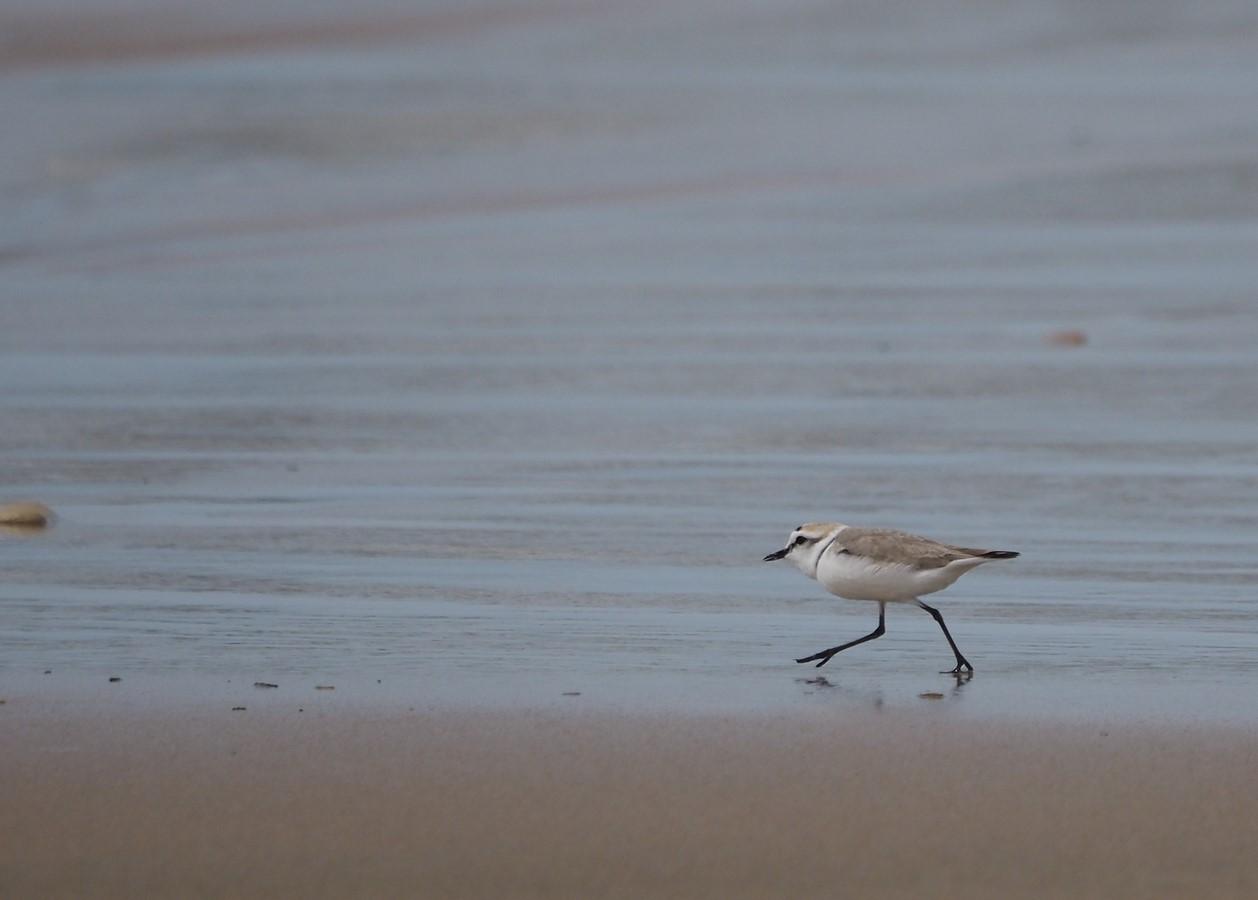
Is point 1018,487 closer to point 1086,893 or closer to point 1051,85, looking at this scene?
point 1086,893

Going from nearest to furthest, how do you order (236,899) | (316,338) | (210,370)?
1. (236,899)
2. (210,370)
3. (316,338)

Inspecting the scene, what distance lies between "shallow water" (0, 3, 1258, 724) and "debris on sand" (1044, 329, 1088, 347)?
0.14 m

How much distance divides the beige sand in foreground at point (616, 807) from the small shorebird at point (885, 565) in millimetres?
674

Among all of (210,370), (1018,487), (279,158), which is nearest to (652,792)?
(1018,487)

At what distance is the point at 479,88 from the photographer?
29562 mm

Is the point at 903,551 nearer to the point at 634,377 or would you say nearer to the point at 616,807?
the point at 616,807

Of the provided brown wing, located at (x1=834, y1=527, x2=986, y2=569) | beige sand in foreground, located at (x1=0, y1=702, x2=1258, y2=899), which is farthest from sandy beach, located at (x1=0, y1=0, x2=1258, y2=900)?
brown wing, located at (x1=834, y1=527, x2=986, y2=569)

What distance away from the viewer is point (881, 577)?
7352mm

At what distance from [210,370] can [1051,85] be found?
16424 mm

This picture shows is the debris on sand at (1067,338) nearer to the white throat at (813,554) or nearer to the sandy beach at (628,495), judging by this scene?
the sandy beach at (628,495)

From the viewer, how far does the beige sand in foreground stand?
5.36m

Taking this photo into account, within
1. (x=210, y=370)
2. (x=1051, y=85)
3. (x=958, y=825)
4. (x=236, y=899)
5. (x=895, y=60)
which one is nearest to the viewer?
(x=236, y=899)

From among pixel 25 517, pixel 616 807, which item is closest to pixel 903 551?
pixel 616 807

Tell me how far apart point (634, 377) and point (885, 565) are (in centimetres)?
637
